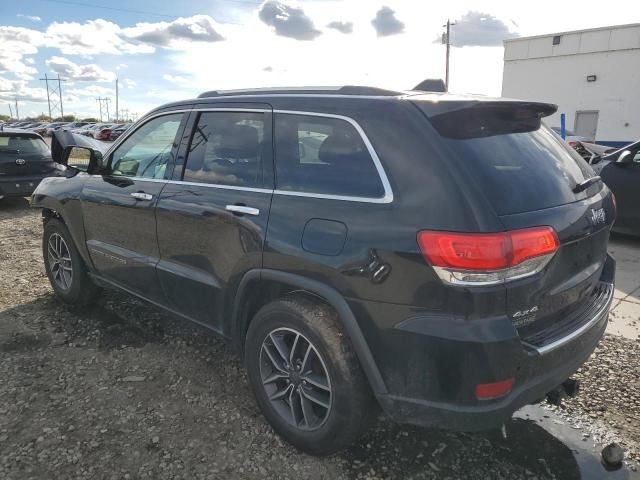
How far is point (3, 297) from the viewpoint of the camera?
4.77m

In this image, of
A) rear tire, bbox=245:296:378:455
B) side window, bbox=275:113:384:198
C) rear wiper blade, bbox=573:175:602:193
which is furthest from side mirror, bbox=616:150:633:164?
rear tire, bbox=245:296:378:455

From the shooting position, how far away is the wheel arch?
2223 millimetres

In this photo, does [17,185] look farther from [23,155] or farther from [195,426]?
[195,426]

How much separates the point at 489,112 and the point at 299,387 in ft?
5.36

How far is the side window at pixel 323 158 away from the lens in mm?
2305

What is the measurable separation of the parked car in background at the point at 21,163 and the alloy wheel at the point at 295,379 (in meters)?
8.41

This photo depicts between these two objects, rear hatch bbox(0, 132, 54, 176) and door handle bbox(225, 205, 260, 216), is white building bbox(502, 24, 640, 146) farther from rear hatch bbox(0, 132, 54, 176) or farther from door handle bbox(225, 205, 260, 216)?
door handle bbox(225, 205, 260, 216)

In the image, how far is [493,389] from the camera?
6.66 feet

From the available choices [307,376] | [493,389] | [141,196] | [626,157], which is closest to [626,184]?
[626,157]

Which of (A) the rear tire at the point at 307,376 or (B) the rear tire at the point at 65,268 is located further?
(B) the rear tire at the point at 65,268

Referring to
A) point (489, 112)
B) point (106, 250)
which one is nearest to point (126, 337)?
point (106, 250)

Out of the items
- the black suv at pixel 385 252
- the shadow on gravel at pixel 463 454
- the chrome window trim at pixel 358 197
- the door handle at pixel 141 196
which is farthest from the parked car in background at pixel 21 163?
the shadow on gravel at pixel 463 454

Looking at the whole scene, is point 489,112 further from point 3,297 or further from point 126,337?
point 3,297

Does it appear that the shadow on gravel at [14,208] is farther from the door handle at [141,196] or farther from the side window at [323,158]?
the side window at [323,158]
